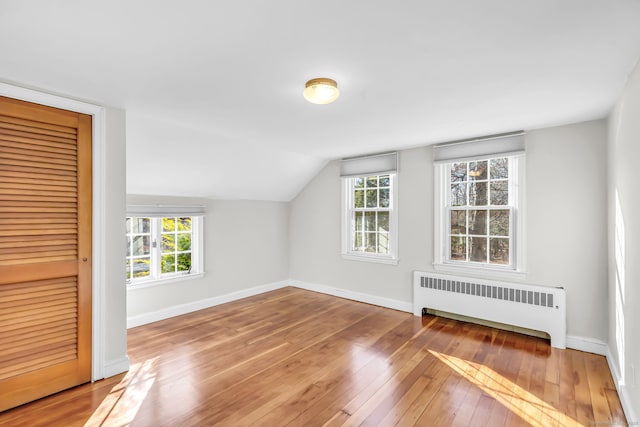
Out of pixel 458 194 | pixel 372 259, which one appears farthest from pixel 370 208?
pixel 458 194

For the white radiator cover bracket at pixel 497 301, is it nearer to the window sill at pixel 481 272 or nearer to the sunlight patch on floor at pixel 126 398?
the window sill at pixel 481 272

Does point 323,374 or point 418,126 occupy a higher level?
point 418,126

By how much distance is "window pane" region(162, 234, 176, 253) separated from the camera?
13.9 feet

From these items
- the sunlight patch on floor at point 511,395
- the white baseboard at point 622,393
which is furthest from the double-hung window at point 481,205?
the sunlight patch on floor at point 511,395

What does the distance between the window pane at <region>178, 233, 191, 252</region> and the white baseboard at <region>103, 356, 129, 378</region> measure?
1.82 metres

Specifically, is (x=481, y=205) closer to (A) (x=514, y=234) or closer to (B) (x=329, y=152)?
(A) (x=514, y=234)

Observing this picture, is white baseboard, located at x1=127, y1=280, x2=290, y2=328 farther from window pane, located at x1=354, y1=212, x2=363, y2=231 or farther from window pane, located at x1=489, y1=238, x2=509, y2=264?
window pane, located at x1=489, y1=238, x2=509, y2=264

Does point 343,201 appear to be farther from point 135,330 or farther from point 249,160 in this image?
point 135,330

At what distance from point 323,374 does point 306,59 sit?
240cm

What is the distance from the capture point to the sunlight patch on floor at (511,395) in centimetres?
212

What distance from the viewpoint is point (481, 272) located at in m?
3.79

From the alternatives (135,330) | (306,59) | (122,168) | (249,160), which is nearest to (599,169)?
(306,59)

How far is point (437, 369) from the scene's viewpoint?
2.78m

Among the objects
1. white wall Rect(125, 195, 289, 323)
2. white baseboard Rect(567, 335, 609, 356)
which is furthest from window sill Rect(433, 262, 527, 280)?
white wall Rect(125, 195, 289, 323)
